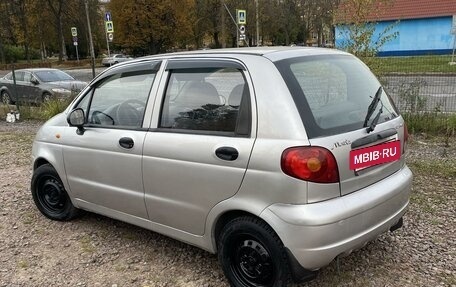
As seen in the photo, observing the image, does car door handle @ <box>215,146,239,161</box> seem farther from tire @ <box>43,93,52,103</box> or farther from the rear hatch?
tire @ <box>43,93,52,103</box>

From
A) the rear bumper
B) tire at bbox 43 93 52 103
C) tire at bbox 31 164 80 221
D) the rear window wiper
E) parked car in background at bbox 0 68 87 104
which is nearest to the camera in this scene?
the rear bumper

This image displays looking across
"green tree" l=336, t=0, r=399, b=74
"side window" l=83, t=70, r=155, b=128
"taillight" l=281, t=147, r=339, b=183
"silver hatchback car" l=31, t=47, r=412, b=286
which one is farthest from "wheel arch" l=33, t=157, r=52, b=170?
"green tree" l=336, t=0, r=399, b=74

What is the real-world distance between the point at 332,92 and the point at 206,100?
908 millimetres

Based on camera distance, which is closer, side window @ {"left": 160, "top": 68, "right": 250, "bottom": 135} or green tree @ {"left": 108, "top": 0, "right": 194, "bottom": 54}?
side window @ {"left": 160, "top": 68, "right": 250, "bottom": 135}

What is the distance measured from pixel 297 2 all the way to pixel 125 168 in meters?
52.1

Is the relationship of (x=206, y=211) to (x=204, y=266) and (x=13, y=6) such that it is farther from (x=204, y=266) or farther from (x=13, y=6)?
(x=13, y=6)

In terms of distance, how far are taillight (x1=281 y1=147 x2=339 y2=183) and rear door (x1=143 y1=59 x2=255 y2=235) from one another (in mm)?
293

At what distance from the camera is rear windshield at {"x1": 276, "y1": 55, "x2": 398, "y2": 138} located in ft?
9.59

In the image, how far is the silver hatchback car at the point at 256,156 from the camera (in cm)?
281

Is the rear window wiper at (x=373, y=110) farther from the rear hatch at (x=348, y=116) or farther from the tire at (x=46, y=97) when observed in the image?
the tire at (x=46, y=97)

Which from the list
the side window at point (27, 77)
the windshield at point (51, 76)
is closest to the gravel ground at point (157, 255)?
the windshield at point (51, 76)

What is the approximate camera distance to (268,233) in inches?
115

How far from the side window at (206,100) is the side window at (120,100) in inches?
11.3

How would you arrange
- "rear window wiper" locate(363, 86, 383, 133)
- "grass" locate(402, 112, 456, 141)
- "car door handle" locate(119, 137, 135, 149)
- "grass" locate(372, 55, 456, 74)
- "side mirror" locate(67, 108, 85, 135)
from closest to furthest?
1. "rear window wiper" locate(363, 86, 383, 133)
2. "car door handle" locate(119, 137, 135, 149)
3. "side mirror" locate(67, 108, 85, 135)
4. "grass" locate(402, 112, 456, 141)
5. "grass" locate(372, 55, 456, 74)
